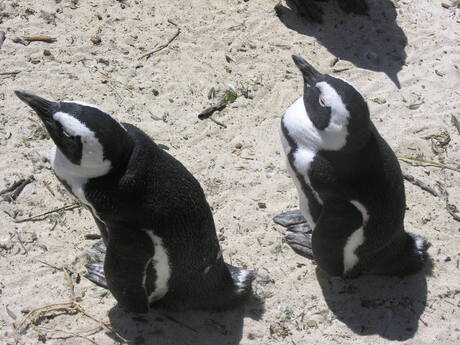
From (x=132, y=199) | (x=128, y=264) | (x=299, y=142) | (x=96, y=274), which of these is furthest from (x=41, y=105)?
(x=299, y=142)

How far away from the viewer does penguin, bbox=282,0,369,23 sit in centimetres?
548

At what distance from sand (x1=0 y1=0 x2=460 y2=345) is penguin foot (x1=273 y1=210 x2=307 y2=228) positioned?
5cm

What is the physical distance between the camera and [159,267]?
3.13 metres

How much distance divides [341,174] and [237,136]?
4.49 feet

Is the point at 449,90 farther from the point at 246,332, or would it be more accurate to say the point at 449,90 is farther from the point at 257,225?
the point at 246,332

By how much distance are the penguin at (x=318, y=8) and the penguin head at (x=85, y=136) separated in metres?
3.01

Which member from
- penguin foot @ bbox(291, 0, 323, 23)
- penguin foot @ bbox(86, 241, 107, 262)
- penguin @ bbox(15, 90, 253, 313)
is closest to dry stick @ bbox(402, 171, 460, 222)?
penguin @ bbox(15, 90, 253, 313)

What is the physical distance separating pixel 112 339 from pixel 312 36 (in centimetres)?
302

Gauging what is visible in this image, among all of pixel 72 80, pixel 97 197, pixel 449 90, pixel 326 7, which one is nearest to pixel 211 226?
pixel 97 197

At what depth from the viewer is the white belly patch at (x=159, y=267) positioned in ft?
9.86

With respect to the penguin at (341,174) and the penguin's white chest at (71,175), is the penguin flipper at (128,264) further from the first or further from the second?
the penguin at (341,174)

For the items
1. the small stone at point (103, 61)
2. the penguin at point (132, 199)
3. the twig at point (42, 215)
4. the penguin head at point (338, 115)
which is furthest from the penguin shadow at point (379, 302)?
the small stone at point (103, 61)

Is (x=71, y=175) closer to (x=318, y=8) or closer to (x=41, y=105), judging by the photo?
(x=41, y=105)

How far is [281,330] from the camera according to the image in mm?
3516
